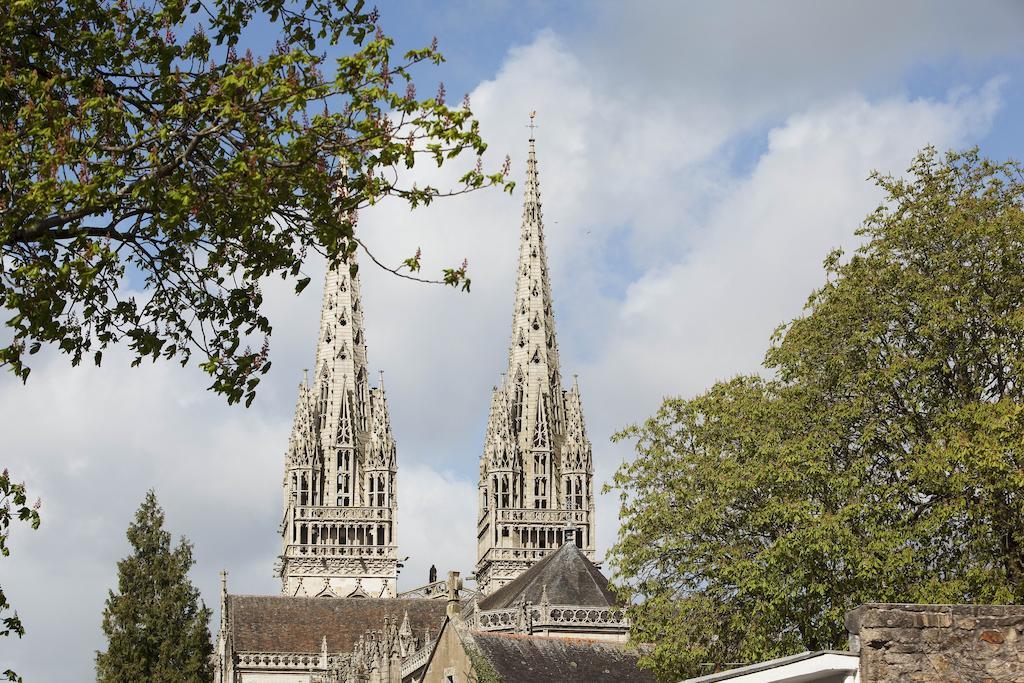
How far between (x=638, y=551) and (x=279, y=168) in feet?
66.7

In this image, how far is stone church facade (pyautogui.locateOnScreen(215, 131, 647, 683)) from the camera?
7269 cm

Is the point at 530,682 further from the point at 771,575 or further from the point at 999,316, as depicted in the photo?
the point at 999,316

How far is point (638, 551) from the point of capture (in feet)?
105

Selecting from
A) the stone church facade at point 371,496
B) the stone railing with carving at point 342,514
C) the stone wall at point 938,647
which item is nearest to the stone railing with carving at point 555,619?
the stone church facade at point 371,496

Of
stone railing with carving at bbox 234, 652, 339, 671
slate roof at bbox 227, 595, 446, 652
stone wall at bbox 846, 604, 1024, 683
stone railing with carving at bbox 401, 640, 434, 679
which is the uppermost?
slate roof at bbox 227, 595, 446, 652

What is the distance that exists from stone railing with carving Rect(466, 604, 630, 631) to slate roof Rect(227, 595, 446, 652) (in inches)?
380

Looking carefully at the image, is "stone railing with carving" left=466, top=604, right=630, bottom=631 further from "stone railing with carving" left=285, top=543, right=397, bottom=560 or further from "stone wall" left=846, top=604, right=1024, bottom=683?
"stone wall" left=846, top=604, right=1024, bottom=683

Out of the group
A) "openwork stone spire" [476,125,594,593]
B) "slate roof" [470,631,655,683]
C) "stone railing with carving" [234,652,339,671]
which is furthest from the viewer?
"openwork stone spire" [476,125,594,593]

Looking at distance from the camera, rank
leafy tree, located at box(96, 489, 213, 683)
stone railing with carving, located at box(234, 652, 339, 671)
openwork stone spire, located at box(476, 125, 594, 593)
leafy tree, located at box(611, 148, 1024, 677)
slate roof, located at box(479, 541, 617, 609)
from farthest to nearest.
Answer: openwork stone spire, located at box(476, 125, 594, 593) → stone railing with carving, located at box(234, 652, 339, 671) → slate roof, located at box(479, 541, 617, 609) → leafy tree, located at box(96, 489, 213, 683) → leafy tree, located at box(611, 148, 1024, 677)

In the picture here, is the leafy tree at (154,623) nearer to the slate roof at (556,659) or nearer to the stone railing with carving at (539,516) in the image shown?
the slate roof at (556,659)

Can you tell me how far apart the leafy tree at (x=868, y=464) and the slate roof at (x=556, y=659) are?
84.4 inches

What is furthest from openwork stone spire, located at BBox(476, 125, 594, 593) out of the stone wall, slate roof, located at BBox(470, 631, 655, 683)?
the stone wall

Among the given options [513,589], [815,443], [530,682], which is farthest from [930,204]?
[513,589]

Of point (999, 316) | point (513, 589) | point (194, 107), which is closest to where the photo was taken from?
point (194, 107)
